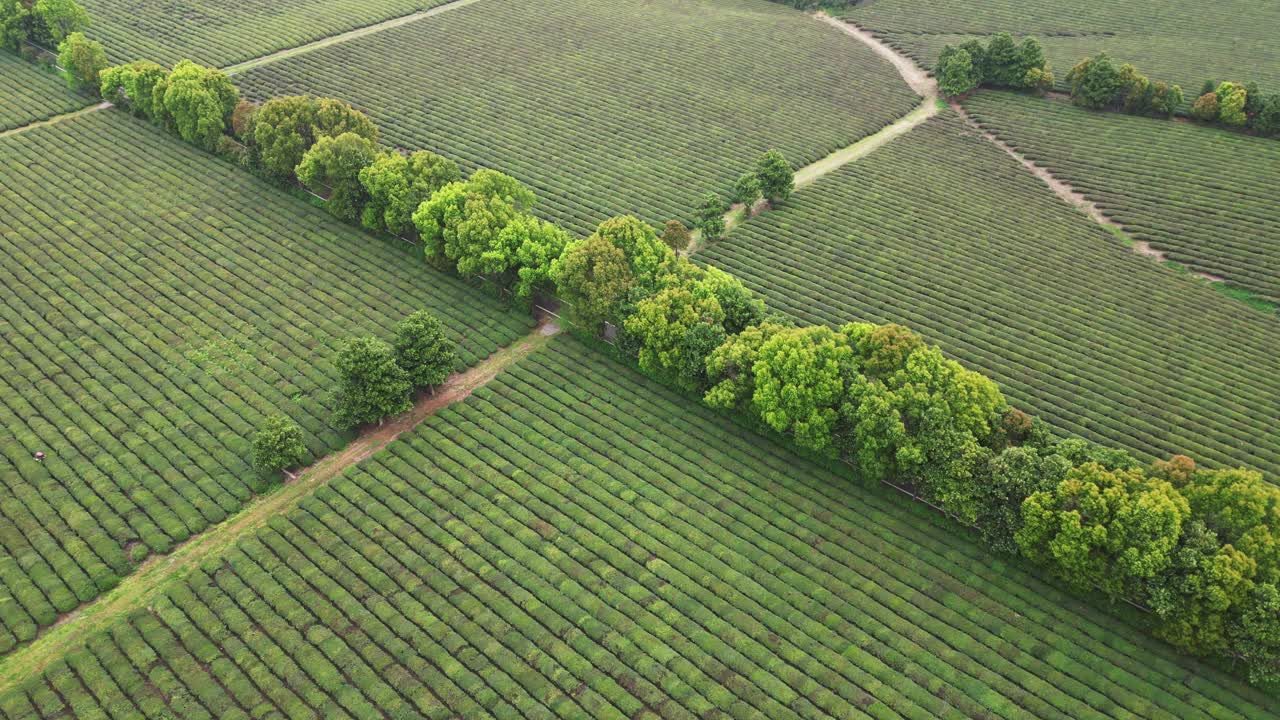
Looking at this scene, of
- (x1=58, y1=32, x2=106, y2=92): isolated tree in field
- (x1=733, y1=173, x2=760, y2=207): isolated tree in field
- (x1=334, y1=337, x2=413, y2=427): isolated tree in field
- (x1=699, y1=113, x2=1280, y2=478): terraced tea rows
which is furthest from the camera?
(x1=58, y1=32, x2=106, y2=92): isolated tree in field

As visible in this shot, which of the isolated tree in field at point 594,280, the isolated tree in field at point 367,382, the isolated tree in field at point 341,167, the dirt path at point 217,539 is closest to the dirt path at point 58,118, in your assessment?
the isolated tree in field at point 341,167

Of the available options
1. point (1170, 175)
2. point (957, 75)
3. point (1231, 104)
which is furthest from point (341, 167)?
point (1231, 104)

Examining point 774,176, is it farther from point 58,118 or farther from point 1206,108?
point 58,118

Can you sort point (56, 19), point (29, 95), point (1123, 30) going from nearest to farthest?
point (29, 95) < point (56, 19) < point (1123, 30)

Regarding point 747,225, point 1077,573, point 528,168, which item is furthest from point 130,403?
point 1077,573

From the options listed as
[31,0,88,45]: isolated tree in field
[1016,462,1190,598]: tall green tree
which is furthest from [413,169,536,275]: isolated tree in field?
[31,0,88,45]: isolated tree in field

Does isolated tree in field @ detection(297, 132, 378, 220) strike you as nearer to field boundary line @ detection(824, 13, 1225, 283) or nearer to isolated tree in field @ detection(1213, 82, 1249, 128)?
field boundary line @ detection(824, 13, 1225, 283)

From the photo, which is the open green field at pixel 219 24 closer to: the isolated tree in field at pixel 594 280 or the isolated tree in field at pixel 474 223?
the isolated tree in field at pixel 474 223
